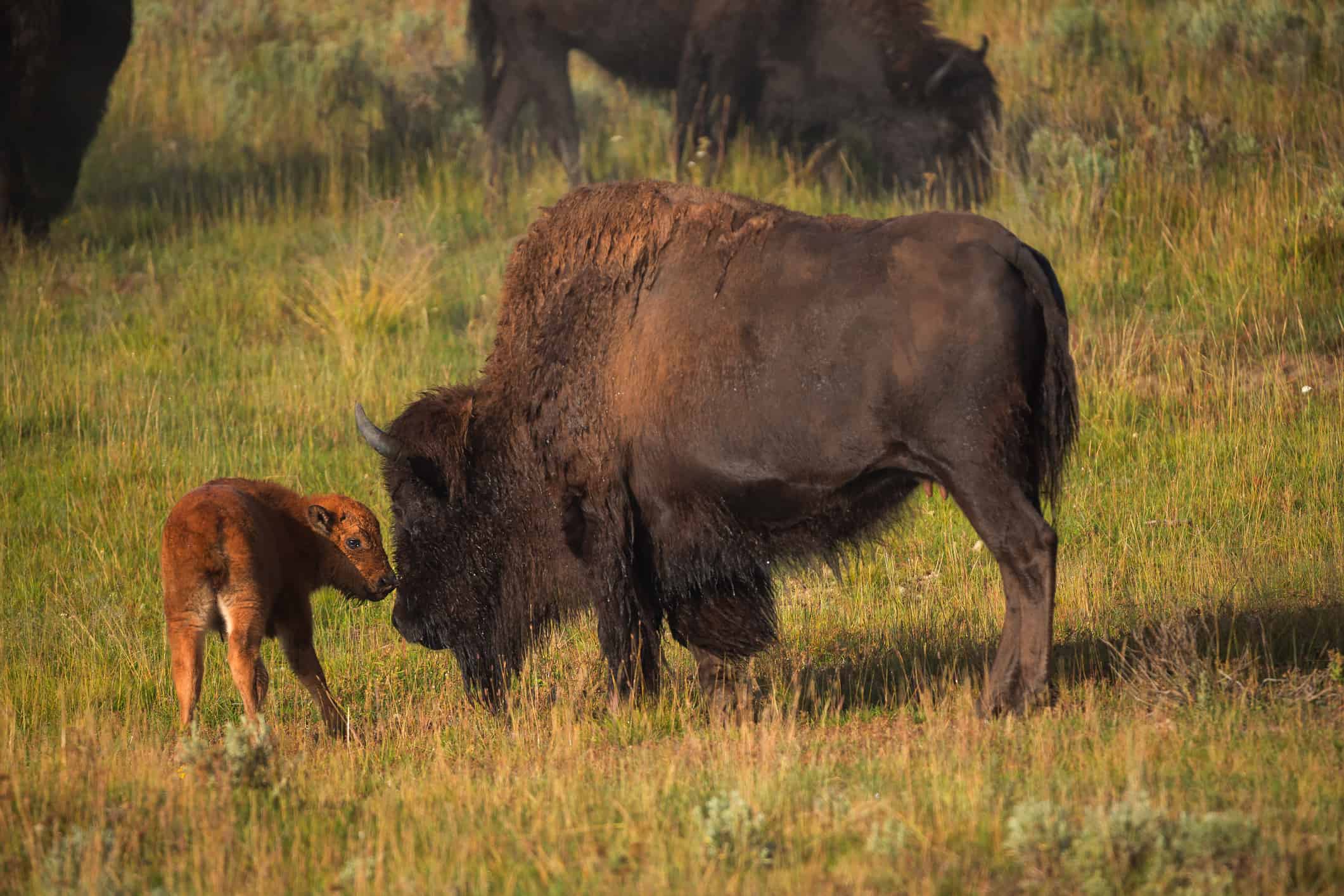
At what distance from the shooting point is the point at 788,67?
14500 mm

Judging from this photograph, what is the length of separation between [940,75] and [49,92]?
788cm

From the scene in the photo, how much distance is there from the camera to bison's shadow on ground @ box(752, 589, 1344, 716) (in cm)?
549

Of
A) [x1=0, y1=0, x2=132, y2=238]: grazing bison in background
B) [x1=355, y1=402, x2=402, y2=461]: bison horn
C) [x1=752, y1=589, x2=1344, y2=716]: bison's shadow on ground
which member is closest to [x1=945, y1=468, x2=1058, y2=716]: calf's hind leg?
[x1=752, y1=589, x2=1344, y2=716]: bison's shadow on ground

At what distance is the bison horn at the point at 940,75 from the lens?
1420cm

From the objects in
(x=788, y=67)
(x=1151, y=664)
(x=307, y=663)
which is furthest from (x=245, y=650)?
(x=788, y=67)

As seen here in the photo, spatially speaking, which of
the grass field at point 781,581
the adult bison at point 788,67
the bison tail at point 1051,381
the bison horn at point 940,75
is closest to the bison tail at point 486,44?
the adult bison at point 788,67

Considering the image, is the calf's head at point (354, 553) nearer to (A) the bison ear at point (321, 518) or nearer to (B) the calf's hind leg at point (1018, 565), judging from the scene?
(A) the bison ear at point (321, 518)

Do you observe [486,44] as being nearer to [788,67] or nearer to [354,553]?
[788,67]

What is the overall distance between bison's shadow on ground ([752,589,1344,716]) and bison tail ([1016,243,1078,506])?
2.91 ft

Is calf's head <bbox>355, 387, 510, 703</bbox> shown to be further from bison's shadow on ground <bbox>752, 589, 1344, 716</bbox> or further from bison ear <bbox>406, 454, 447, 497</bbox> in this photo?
bison's shadow on ground <bbox>752, 589, 1344, 716</bbox>

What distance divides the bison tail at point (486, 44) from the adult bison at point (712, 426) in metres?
9.03

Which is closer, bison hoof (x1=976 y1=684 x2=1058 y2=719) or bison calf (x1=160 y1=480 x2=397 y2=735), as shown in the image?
bison hoof (x1=976 y1=684 x2=1058 y2=719)

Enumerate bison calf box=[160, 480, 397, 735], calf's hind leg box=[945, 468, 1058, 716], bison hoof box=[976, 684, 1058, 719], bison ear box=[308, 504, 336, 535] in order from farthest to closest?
bison ear box=[308, 504, 336, 535]
bison calf box=[160, 480, 397, 735]
bison hoof box=[976, 684, 1058, 719]
calf's hind leg box=[945, 468, 1058, 716]

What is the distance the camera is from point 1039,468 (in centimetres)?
548
